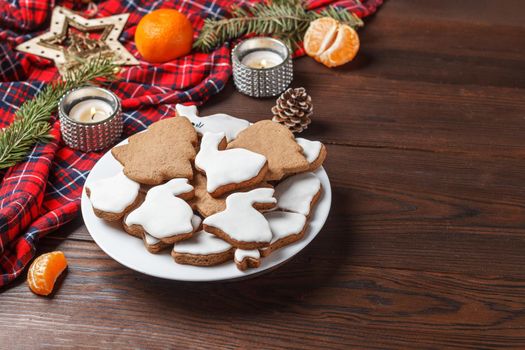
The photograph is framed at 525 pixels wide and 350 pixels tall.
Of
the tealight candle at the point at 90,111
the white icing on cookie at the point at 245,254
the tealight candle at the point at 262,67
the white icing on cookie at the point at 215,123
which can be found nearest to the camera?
the white icing on cookie at the point at 245,254

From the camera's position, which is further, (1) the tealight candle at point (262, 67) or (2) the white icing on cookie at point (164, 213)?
(1) the tealight candle at point (262, 67)

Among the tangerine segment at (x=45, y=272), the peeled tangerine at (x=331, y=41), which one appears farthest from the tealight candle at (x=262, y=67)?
the tangerine segment at (x=45, y=272)

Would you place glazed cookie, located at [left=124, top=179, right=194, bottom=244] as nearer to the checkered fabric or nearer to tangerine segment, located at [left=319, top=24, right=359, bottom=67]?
the checkered fabric

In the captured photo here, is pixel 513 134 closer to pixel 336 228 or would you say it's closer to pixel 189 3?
pixel 336 228

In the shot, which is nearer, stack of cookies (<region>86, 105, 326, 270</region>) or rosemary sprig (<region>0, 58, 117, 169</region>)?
stack of cookies (<region>86, 105, 326, 270</region>)

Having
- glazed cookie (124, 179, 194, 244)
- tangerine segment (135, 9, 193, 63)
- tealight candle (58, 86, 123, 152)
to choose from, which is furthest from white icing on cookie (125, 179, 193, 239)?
tangerine segment (135, 9, 193, 63)

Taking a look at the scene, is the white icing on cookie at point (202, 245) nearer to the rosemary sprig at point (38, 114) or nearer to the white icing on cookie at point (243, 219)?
the white icing on cookie at point (243, 219)

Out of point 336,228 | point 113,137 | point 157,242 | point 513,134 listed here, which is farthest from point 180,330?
point 513,134
